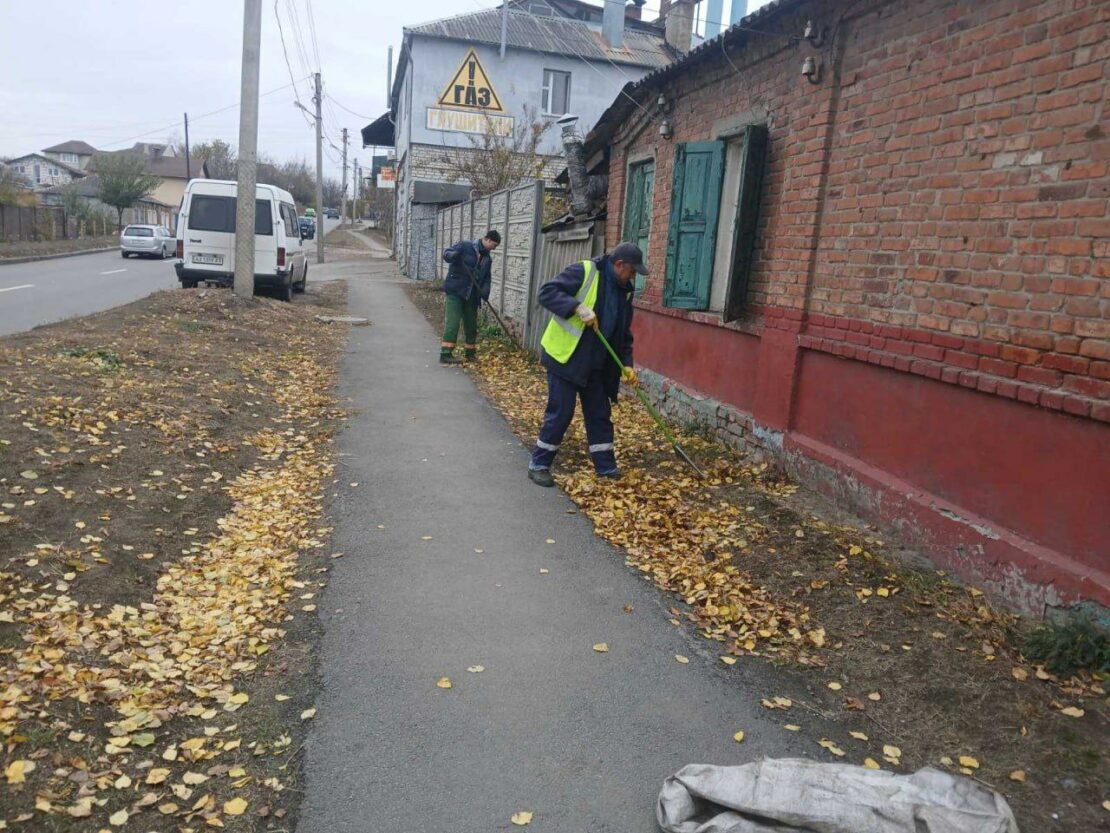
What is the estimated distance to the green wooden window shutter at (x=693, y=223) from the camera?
7664mm

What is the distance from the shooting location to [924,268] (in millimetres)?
4926

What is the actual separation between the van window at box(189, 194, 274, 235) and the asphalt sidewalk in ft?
40.5

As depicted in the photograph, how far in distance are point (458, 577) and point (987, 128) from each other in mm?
3837

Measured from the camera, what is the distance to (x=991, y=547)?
4262 mm

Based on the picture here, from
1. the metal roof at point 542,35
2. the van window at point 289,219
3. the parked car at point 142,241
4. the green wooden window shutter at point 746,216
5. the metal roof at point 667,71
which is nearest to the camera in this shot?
the metal roof at point 667,71

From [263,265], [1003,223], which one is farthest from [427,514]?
[263,265]

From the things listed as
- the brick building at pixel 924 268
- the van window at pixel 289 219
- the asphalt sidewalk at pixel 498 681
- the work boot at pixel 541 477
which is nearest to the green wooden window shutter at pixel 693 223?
the brick building at pixel 924 268

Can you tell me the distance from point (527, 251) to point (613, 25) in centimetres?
2213

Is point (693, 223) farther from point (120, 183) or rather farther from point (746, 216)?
point (120, 183)

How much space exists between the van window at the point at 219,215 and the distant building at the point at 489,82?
10827 mm

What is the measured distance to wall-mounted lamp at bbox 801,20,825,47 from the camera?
6109 mm

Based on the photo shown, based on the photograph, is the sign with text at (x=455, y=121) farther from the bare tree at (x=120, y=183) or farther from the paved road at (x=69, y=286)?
the bare tree at (x=120, y=183)

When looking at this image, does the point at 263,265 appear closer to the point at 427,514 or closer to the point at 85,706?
the point at 427,514

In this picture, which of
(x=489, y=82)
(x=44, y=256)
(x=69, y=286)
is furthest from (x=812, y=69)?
(x=44, y=256)
